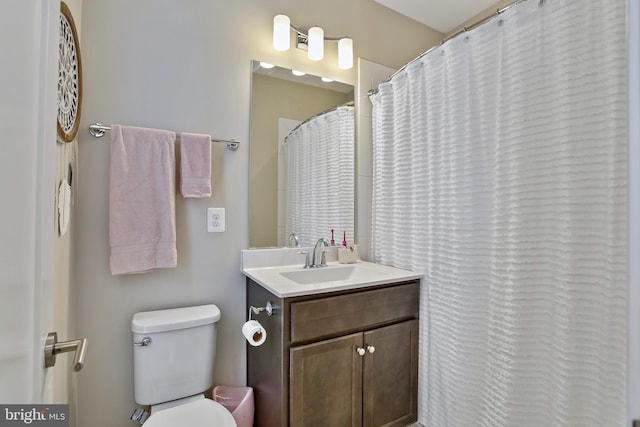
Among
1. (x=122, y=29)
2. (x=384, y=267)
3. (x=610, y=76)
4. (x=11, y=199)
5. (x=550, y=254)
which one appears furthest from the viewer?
(x=384, y=267)

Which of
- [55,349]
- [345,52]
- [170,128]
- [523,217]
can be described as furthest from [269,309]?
[345,52]

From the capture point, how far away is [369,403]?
1.50 m

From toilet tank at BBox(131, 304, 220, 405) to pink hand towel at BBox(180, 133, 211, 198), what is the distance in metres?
0.60

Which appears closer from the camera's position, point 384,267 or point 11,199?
point 11,199

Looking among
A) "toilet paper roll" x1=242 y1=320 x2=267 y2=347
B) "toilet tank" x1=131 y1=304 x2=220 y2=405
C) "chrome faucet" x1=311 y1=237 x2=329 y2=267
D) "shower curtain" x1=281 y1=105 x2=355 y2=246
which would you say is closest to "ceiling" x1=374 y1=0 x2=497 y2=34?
"shower curtain" x1=281 y1=105 x2=355 y2=246

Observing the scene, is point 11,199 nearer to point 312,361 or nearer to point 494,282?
point 312,361

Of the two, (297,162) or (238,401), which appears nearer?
(238,401)

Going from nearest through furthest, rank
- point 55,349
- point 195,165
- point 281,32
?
point 55,349
point 195,165
point 281,32

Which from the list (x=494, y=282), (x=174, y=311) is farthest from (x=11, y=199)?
(x=494, y=282)

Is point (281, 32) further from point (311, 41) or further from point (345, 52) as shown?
point (345, 52)

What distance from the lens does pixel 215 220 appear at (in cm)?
164

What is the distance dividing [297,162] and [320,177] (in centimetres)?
20

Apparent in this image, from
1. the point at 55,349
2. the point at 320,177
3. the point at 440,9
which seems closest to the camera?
the point at 55,349

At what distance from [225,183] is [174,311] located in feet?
2.29
